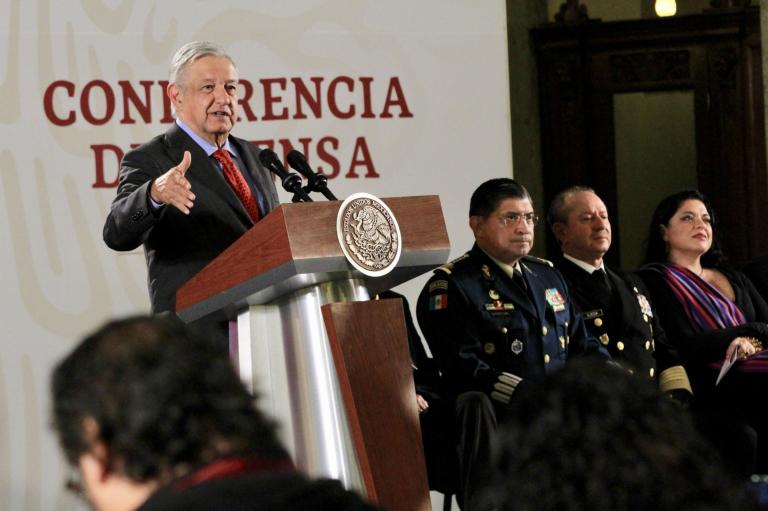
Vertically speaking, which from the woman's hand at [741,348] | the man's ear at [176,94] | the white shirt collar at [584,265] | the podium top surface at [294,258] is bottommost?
the woman's hand at [741,348]

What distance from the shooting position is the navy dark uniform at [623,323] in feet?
15.7

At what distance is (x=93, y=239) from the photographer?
5.00m

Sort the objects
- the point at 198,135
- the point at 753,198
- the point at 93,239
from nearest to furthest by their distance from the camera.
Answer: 1. the point at 198,135
2. the point at 93,239
3. the point at 753,198

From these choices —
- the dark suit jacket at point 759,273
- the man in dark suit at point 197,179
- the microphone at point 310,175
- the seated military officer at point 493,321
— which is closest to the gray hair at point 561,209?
the seated military officer at point 493,321

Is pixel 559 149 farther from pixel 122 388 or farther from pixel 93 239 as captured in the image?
pixel 122 388

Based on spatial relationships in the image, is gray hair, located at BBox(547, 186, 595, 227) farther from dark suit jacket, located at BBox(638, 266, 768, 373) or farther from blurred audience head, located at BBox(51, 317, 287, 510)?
blurred audience head, located at BBox(51, 317, 287, 510)

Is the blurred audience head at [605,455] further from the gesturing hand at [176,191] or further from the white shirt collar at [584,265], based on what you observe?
the white shirt collar at [584,265]

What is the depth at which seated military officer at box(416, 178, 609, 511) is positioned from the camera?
404 cm

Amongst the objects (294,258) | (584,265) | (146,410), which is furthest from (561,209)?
(146,410)

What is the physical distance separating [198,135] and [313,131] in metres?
1.79

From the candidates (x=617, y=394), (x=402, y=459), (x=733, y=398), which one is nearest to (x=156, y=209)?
(x=402, y=459)

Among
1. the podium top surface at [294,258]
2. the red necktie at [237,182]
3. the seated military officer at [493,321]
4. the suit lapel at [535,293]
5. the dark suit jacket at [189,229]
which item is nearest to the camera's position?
the podium top surface at [294,258]

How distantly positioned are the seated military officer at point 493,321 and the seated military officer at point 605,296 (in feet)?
0.85

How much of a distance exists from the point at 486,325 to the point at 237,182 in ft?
4.30
